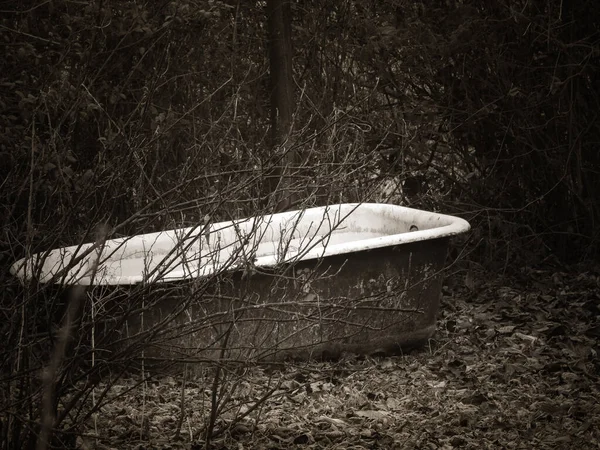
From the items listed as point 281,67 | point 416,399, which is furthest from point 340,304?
point 281,67

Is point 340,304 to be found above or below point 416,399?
above

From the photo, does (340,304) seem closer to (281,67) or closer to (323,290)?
(323,290)

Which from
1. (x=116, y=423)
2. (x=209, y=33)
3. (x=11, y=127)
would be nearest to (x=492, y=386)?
(x=116, y=423)

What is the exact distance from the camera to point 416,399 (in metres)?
3.91

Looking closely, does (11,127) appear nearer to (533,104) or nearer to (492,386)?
(492,386)

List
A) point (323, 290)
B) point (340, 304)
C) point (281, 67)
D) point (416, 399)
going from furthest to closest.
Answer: point (281, 67) → point (323, 290) → point (340, 304) → point (416, 399)

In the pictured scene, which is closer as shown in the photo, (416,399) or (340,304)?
(416,399)

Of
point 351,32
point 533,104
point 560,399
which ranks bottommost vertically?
point 560,399

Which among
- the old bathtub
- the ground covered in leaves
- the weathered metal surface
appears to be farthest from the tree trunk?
the ground covered in leaves

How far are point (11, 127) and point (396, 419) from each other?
2.80m

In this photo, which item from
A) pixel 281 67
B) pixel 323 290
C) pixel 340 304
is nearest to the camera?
pixel 340 304

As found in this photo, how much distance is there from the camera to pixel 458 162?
6.65m

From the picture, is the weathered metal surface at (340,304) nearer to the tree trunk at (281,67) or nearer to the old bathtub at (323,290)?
the old bathtub at (323,290)

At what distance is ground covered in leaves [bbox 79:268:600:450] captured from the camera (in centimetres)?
341
